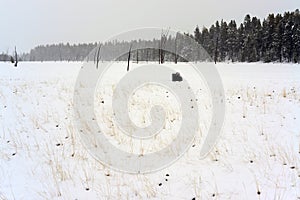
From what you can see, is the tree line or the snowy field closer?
the snowy field

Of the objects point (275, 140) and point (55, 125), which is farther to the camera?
point (55, 125)

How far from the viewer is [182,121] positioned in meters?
7.18

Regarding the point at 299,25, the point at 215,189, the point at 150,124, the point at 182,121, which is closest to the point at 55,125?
the point at 150,124

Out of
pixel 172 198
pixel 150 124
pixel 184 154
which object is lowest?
pixel 172 198

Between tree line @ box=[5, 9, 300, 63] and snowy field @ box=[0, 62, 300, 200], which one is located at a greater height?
tree line @ box=[5, 9, 300, 63]

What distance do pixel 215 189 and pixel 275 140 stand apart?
2378 millimetres

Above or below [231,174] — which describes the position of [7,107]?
above

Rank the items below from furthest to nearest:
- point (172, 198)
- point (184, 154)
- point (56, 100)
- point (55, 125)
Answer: point (56, 100) → point (55, 125) → point (184, 154) → point (172, 198)

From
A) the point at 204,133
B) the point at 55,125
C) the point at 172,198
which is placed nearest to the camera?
the point at 172,198

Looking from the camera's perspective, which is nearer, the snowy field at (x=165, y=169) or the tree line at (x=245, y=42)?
the snowy field at (x=165, y=169)

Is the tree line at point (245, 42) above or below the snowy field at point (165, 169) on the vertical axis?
above

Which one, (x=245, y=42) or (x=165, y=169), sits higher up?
(x=245, y=42)

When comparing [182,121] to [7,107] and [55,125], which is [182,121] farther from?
[7,107]

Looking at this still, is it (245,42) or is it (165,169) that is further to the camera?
(245,42)
